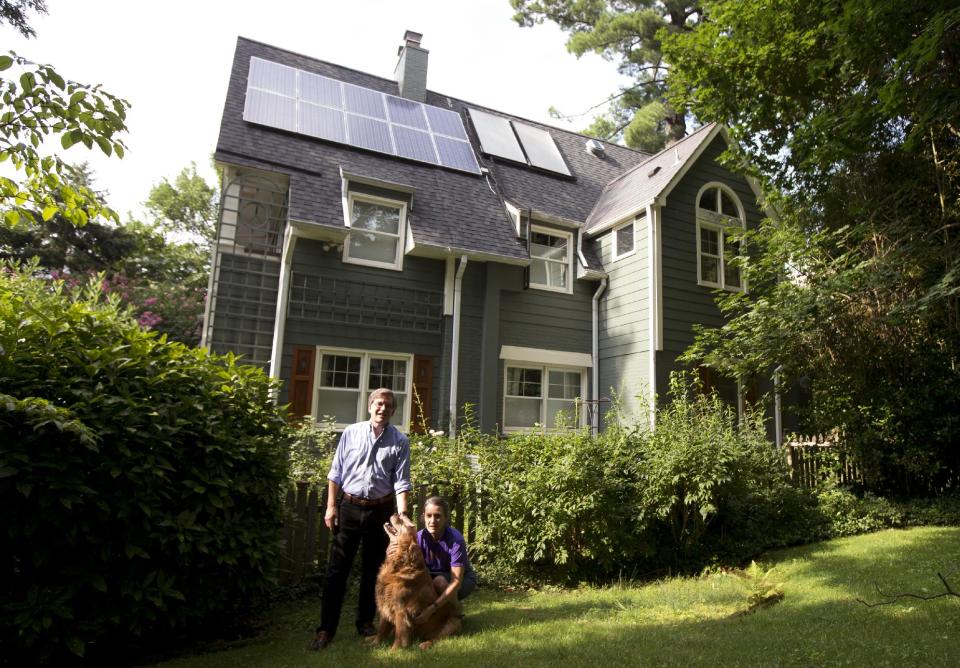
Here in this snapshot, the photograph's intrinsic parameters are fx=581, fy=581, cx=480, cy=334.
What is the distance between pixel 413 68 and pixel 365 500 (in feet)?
47.6

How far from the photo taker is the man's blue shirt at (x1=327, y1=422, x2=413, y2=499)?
4.56m

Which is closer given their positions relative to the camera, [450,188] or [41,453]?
[41,453]

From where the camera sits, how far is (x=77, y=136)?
3.87 metres

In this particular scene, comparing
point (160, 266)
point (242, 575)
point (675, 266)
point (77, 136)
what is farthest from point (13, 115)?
point (160, 266)

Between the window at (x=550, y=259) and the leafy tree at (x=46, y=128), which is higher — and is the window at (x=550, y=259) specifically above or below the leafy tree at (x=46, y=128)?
above

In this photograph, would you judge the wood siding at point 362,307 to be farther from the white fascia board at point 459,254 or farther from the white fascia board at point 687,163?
the white fascia board at point 687,163

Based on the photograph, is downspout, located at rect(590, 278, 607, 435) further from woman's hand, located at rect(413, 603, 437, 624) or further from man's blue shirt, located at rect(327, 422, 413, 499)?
woman's hand, located at rect(413, 603, 437, 624)

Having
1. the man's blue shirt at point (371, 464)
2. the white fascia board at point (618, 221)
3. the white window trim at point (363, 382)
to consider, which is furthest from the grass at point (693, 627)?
the white fascia board at point (618, 221)

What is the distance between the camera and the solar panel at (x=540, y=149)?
1579 centimetres

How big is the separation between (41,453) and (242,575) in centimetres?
171

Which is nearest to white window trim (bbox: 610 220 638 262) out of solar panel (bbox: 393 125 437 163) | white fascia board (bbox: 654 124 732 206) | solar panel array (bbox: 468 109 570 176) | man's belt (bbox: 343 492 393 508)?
white fascia board (bbox: 654 124 732 206)

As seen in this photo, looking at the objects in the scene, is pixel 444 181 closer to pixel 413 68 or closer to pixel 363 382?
pixel 413 68

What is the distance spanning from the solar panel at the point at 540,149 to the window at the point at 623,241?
3.26 meters

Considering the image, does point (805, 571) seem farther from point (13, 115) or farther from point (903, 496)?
point (13, 115)
